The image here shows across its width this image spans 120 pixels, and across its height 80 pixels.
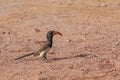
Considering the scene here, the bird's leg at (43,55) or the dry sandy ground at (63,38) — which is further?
the bird's leg at (43,55)

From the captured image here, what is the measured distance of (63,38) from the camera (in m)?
16.1

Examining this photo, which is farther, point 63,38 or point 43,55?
point 63,38

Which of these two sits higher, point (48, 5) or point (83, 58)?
point (48, 5)

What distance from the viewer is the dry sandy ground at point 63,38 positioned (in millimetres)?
12227

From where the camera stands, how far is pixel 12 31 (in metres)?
17.5

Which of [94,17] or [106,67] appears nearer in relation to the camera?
[106,67]

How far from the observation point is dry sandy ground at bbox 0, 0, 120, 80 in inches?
481

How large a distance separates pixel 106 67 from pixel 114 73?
503mm

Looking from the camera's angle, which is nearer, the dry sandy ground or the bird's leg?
the dry sandy ground

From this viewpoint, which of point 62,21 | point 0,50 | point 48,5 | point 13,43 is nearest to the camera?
point 0,50

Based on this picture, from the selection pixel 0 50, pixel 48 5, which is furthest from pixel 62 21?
pixel 0 50

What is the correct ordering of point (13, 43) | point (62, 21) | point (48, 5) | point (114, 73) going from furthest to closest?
1. point (48, 5)
2. point (62, 21)
3. point (13, 43)
4. point (114, 73)

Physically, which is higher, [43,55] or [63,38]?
[63,38]

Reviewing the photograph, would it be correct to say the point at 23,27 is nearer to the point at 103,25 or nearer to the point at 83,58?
the point at 103,25
